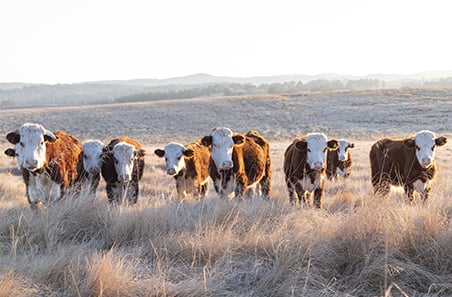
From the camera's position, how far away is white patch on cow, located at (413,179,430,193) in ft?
29.6

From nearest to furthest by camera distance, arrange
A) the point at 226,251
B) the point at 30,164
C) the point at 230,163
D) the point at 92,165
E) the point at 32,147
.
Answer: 1. the point at 226,251
2. the point at 30,164
3. the point at 32,147
4. the point at 230,163
5. the point at 92,165

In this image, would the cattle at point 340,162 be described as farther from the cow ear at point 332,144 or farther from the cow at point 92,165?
the cow at point 92,165

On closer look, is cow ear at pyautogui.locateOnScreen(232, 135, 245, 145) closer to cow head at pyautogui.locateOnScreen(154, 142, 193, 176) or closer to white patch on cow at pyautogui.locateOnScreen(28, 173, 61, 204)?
cow head at pyautogui.locateOnScreen(154, 142, 193, 176)

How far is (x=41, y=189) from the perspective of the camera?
27.1 feet

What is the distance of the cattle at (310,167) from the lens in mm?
8930

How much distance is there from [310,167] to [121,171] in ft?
10.9

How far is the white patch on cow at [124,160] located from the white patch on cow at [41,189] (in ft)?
4.45

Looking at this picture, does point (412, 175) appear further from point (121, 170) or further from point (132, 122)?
point (132, 122)

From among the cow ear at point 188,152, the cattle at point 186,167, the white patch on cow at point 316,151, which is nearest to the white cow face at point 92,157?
the cattle at point 186,167

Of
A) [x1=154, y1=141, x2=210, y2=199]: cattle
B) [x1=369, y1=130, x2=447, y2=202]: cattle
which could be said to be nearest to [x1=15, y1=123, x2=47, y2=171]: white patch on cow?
[x1=154, y1=141, x2=210, y2=199]: cattle

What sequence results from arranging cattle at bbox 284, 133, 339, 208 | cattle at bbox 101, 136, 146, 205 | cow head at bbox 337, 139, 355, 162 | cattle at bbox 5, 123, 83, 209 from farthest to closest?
cow head at bbox 337, 139, 355, 162 < cattle at bbox 101, 136, 146, 205 < cattle at bbox 284, 133, 339, 208 < cattle at bbox 5, 123, 83, 209

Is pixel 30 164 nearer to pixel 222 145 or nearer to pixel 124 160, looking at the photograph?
pixel 124 160

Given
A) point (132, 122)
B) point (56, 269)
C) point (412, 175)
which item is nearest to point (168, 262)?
point (56, 269)

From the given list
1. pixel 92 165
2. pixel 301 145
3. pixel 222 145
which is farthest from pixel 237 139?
pixel 92 165
